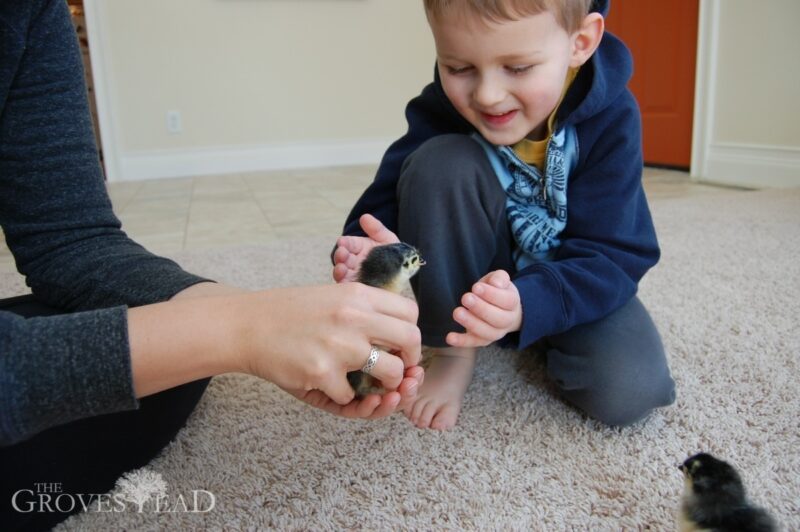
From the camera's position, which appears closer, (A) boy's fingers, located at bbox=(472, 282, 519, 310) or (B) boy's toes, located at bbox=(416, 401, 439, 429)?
(A) boy's fingers, located at bbox=(472, 282, 519, 310)

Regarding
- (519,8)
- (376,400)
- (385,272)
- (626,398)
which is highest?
(519,8)

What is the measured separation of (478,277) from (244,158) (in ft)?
10.0

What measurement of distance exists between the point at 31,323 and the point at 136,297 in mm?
275

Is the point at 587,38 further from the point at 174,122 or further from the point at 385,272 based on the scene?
the point at 174,122

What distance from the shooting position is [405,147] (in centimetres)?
104

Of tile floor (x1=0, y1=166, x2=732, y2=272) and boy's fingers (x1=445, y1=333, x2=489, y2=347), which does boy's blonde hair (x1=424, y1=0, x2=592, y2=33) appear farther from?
tile floor (x1=0, y1=166, x2=732, y2=272)

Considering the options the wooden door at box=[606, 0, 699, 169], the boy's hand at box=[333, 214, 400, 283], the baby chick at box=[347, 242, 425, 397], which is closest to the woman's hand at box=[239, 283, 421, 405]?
the baby chick at box=[347, 242, 425, 397]

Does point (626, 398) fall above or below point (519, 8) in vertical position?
below

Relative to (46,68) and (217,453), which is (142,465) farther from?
(46,68)

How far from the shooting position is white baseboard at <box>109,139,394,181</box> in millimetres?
3502

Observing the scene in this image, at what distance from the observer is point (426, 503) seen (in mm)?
667

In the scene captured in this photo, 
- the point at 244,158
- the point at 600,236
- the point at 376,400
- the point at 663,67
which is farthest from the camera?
the point at 244,158

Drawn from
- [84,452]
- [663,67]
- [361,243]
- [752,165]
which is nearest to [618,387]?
[361,243]

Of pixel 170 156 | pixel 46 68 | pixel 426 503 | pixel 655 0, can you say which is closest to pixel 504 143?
pixel 426 503
